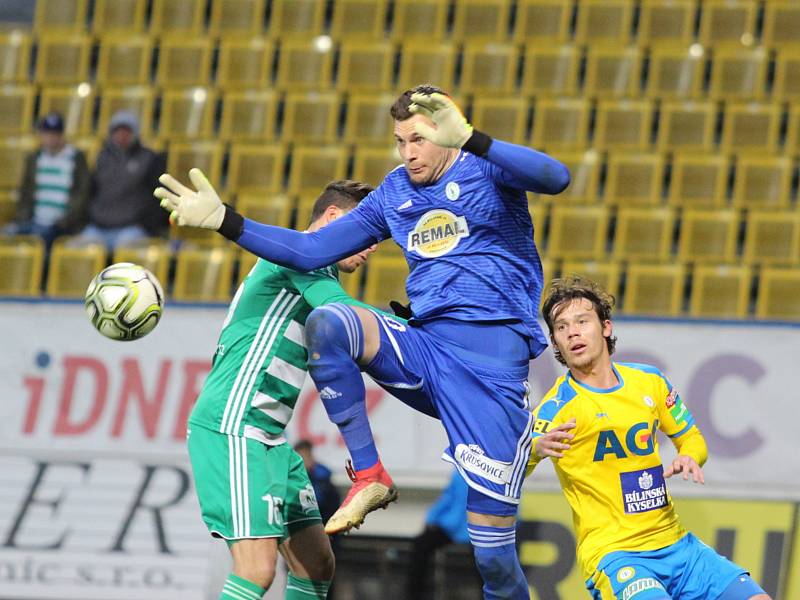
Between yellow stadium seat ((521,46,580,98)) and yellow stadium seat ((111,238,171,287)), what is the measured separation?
401 cm

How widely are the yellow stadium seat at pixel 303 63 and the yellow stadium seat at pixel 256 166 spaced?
3.70ft

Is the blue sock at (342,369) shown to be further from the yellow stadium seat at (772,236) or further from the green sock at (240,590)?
the yellow stadium seat at (772,236)

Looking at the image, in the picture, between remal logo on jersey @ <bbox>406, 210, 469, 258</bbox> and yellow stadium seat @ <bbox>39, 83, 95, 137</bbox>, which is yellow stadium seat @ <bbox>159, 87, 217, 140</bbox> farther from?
remal logo on jersey @ <bbox>406, 210, 469, 258</bbox>

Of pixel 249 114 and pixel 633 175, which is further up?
pixel 249 114

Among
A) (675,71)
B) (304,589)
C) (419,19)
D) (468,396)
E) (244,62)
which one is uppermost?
(419,19)

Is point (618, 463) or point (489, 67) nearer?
point (618, 463)

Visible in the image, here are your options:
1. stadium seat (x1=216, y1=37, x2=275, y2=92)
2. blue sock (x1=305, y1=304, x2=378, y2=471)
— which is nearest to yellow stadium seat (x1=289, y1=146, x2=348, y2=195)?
stadium seat (x1=216, y1=37, x2=275, y2=92)

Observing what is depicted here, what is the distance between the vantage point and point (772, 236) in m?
11.9

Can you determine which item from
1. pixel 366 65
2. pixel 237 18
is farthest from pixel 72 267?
pixel 237 18

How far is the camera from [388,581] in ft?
30.0

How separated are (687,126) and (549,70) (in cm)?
153

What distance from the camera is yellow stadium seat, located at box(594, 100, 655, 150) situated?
1313cm

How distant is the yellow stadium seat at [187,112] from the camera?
547 inches

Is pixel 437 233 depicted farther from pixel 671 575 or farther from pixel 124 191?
pixel 124 191
